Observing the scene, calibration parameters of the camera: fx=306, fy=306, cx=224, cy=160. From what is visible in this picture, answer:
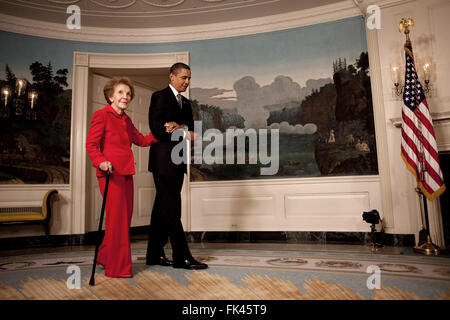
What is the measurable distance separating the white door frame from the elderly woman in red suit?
9.51 feet

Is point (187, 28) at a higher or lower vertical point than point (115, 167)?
higher

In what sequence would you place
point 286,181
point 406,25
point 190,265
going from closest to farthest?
point 190,265 < point 406,25 < point 286,181

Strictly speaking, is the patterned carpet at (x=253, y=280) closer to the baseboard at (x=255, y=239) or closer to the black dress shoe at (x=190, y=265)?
the black dress shoe at (x=190, y=265)

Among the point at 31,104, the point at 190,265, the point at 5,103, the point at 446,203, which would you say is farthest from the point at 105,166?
the point at 446,203

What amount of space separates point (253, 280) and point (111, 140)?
164 centimetres

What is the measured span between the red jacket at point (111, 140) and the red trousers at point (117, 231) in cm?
12

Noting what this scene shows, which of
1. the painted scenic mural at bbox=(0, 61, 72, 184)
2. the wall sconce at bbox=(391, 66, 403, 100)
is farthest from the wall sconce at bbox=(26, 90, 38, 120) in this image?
the wall sconce at bbox=(391, 66, 403, 100)

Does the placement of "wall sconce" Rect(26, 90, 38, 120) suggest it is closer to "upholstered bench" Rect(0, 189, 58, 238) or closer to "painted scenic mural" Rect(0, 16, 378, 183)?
"painted scenic mural" Rect(0, 16, 378, 183)

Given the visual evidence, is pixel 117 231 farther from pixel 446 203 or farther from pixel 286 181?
pixel 446 203

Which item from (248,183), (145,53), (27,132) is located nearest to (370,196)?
(248,183)

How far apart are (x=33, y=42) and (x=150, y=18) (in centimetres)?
211

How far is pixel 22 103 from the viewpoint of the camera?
5227mm

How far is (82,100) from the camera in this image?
18.2ft
